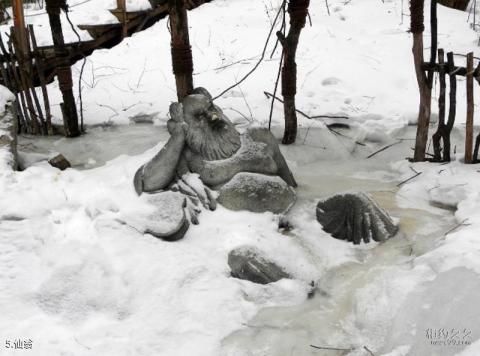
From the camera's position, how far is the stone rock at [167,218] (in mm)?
2918

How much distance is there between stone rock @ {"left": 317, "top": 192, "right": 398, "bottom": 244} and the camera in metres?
2.98

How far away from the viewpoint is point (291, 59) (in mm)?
4258

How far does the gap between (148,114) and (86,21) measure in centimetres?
299

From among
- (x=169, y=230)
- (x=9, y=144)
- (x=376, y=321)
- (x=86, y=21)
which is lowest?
(x=376, y=321)

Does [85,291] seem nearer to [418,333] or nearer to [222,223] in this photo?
[222,223]

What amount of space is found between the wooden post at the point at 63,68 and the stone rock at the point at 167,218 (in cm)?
211

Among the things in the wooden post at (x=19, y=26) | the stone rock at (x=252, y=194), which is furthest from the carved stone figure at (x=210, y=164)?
the wooden post at (x=19, y=26)

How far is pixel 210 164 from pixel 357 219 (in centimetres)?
100

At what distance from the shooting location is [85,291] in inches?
99.1

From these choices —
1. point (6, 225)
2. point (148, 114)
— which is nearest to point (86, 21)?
point (148, 114)

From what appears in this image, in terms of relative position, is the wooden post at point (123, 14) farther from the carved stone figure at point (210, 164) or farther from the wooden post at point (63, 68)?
the carved stone figure at point (210, 164)

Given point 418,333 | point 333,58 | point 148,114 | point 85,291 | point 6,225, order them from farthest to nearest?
→ point 333,58
point 148,114
point 6,225
point 85,291
point 418,333

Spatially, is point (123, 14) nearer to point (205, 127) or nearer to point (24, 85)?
point (24, 85)

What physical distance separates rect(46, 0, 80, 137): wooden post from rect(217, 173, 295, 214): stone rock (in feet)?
7.58
